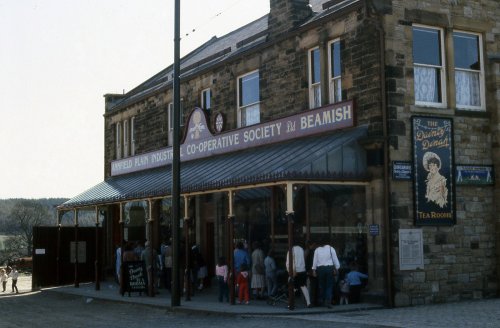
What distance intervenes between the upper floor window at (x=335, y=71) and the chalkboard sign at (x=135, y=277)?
804 cm

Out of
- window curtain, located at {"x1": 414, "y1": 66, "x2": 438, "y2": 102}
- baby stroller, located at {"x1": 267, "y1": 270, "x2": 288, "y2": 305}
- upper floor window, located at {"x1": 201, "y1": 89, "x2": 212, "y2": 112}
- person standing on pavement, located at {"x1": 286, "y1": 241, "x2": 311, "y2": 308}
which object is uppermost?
upper floor window, located at {"x1": 201, "y1": 89, "x2": 212, "y2": 112}

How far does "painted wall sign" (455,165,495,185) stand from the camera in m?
17.6

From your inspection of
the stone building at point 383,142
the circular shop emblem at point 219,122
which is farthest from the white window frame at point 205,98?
the stone building at point 383,142

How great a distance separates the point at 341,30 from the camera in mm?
18219

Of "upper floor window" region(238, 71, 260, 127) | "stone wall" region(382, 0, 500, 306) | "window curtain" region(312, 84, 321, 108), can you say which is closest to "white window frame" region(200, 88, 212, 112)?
"upper floor window" region(238, 71, 260, 127)

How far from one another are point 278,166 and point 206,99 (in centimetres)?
915

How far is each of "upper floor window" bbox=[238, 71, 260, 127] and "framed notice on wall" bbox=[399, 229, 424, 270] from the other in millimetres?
7140

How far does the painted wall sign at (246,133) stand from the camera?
18141 millimetres

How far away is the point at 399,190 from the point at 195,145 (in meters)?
9.82

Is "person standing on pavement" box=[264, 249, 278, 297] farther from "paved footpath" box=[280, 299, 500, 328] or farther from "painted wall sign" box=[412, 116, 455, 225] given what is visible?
"painted wall sign" box=[412, 116, 455, 225]

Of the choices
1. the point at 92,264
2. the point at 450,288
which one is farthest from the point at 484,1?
the point at 92,264

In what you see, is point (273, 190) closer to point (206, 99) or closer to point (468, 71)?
point (468, 71)

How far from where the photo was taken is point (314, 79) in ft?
64.6

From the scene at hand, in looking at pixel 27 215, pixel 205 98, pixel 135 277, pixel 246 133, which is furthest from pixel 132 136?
pixel 27 215
